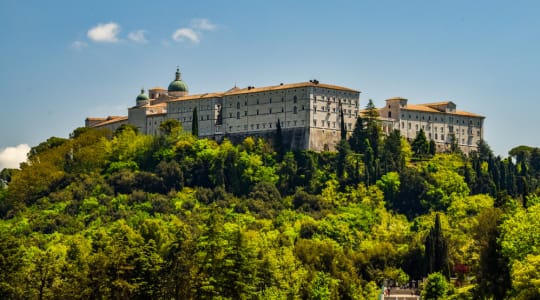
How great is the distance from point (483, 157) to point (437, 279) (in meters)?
60.7

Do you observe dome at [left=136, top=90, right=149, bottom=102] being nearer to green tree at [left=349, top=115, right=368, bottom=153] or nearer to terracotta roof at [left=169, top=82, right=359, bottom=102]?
terracotta roof at [left=169, top=82, right=359, bottom=102]

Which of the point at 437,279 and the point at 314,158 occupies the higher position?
the point at 314,158

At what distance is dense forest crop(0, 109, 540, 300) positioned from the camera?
67.8m

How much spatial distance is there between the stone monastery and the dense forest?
73.6 inches

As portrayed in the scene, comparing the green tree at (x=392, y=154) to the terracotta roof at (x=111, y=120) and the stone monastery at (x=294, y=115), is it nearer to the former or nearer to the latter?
the stone monastery at (x=294, y=115)

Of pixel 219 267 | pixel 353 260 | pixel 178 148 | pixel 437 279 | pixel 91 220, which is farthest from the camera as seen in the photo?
pixel 178 148

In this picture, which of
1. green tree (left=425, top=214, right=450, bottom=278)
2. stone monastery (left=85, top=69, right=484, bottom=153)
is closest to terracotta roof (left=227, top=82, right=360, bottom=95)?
stone monastery (left=85, top=69, right=484, bottom=153)

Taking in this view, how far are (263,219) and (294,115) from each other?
51.7 feet

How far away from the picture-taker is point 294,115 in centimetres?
12575

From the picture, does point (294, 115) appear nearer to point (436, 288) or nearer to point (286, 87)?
point (286, 87)

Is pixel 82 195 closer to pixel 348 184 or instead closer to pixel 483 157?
pixel 348 184

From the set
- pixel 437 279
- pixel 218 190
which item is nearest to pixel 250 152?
pixel 218 190

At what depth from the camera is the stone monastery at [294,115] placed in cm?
12544

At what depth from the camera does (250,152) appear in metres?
125
